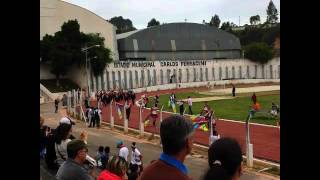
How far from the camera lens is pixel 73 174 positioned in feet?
16.5

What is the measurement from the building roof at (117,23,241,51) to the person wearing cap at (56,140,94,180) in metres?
76.9

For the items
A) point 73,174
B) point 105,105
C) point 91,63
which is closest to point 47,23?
point 91,63

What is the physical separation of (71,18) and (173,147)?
73.3 metres

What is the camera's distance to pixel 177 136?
3227 millimetres

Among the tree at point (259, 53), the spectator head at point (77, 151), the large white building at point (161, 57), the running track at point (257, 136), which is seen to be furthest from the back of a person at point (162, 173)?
the tree at point (259, 53)

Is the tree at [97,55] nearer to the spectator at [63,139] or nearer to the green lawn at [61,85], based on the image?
the green lawn at [61,85]

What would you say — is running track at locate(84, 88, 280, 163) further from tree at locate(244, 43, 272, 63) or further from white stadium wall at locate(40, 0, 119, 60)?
tree at locate(244, 43, 272, 63)

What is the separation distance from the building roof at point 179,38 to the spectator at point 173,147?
79.0 m

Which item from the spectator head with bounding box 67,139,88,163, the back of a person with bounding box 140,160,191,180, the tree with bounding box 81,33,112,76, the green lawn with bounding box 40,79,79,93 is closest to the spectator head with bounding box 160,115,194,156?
the back of a person with bounding box 140,160,191,180

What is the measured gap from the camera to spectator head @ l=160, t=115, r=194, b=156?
3.22 metres

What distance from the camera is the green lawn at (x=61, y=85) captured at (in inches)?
2581
